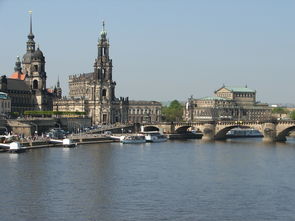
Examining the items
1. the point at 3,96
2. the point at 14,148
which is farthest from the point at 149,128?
the point at 14,148

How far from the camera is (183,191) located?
50219 millimetres

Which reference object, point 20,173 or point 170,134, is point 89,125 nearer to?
point 170,134

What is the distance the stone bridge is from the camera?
376ft

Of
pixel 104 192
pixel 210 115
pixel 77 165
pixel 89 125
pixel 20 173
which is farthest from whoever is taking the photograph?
pixel 210 115

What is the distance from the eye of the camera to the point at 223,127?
403ft

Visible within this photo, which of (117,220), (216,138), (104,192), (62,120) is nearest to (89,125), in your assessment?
(62,120)

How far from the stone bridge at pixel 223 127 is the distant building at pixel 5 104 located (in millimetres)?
26738

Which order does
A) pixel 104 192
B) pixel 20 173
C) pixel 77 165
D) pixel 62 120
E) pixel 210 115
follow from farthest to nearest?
pixel 210 115 → pixel 62 120 → pixel 77 165 → pixel 20 173 → pixel 104 192

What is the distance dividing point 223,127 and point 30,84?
4033cm

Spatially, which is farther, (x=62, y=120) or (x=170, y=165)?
(x=62, y=120)

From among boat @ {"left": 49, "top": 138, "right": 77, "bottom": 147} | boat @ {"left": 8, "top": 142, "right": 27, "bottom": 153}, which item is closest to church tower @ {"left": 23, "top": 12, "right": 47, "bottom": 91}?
boat @ {"left": 49, "top": 138, "right": 77, "bottom": 147}

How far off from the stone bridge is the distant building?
2674cm

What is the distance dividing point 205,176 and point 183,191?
9.28 m

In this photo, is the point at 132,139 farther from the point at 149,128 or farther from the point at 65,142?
the point at 149,128
